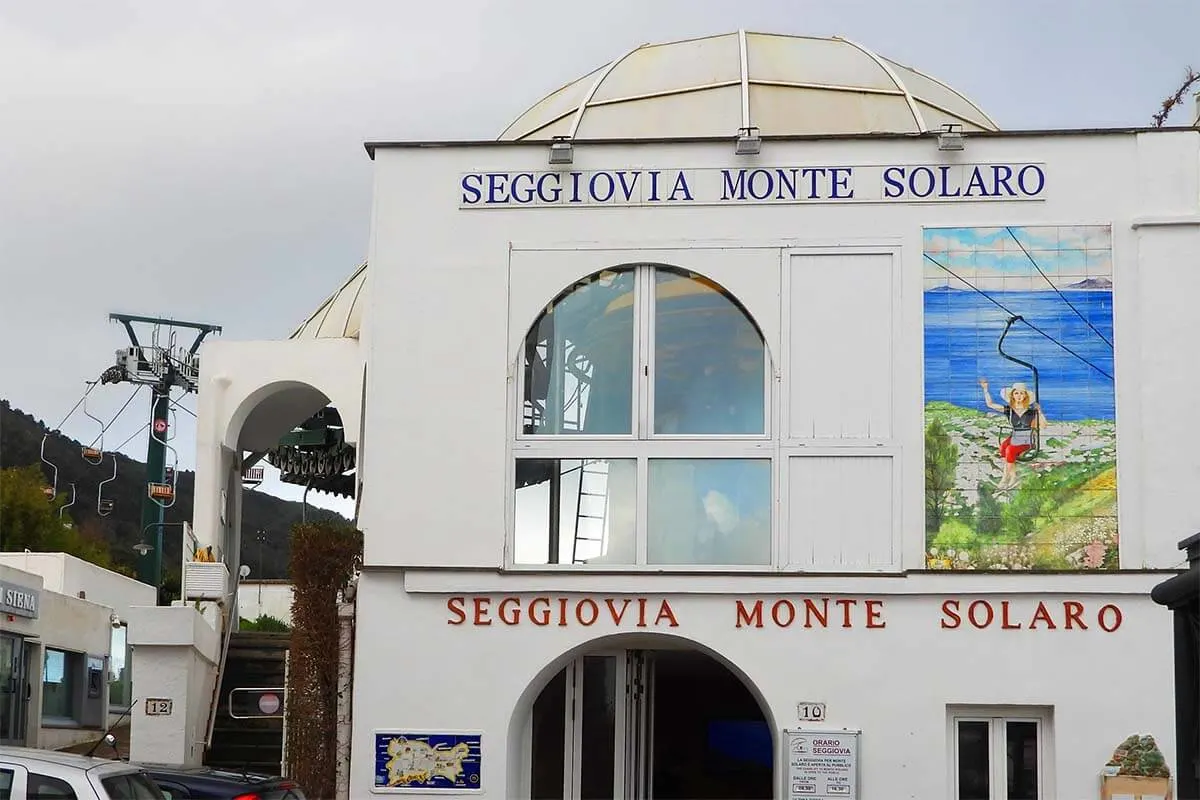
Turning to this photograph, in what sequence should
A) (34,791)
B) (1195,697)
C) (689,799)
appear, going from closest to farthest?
(1195,697) → (34,791) → (689,799)

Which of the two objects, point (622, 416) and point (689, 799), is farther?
point (689, 799)

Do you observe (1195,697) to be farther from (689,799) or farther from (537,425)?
(689,799)

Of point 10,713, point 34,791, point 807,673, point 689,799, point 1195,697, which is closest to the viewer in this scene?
point 1195,697

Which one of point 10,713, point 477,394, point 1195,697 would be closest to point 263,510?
point 10,713

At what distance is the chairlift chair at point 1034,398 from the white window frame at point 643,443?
2204 mm

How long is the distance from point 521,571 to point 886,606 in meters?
3.53

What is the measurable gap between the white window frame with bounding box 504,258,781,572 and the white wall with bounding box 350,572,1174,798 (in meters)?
0.34

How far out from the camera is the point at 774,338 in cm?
1662

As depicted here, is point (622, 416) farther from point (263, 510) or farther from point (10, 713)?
point (263, 510)

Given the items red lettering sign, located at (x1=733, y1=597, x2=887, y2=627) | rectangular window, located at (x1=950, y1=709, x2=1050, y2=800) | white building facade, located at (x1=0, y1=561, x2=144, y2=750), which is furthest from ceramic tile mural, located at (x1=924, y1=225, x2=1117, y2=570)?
Result: white building facade, located at (x1=0, y1=561, x2=144, y2=750)

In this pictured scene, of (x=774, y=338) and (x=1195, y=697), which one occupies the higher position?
(x=774, y=338)

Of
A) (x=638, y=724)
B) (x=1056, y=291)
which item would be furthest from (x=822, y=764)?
(x=1056, y=291)

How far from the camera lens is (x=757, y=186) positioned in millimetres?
16891

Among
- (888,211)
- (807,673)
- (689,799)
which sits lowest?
(689,799)
